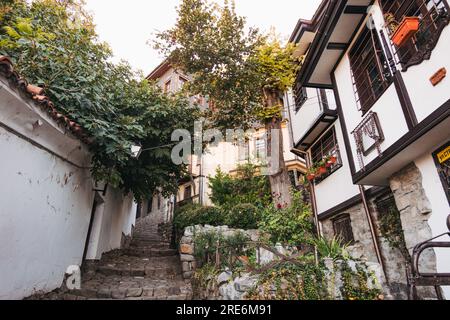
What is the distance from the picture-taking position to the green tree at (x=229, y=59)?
9.32 meters

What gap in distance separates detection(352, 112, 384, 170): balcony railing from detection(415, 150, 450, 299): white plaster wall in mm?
787

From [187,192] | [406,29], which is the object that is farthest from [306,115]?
[187,192]

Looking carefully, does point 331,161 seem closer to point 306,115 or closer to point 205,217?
point 306,115

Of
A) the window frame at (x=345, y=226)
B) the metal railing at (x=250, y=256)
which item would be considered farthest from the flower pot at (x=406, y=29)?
the window frame at (x=345, y=226)

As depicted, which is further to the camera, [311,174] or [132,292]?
[311,174]

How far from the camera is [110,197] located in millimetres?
8773

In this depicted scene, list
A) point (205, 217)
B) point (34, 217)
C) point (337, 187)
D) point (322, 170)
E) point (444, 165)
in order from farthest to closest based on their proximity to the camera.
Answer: point (205, 217) < point (322, 170) < point (337, 187) < point (34, 217) < point (444, 165)

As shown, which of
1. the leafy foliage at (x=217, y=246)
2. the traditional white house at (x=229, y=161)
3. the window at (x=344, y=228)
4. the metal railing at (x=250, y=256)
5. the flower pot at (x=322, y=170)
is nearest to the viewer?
the metal railing at (x=250, y=256)

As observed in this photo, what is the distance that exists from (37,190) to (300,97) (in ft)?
32.7

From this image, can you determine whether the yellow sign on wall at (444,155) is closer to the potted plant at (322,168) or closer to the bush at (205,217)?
the potted plant at (322,168)

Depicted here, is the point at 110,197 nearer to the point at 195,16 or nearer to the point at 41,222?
the point at 41,222

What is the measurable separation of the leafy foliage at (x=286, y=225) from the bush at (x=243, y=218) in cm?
26

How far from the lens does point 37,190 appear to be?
14.5ft

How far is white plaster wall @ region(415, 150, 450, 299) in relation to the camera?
393 centimetres
